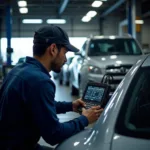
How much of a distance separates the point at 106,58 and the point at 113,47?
914 millimetres

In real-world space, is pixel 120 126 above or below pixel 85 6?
below

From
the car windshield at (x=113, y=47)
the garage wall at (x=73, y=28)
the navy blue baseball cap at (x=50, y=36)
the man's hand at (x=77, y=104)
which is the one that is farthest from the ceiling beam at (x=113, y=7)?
the navy blue baseball cap at (x=50, y=36)

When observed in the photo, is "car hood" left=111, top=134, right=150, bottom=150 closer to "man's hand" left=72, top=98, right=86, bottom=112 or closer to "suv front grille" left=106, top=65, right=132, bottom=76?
"man's hand" left=72, top=98, right=86, bottom=112

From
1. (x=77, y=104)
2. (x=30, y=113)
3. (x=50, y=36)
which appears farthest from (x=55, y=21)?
(x=30, y=113)

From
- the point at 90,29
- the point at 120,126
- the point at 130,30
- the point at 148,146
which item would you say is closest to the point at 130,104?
the point at 120,126

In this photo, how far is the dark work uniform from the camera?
2.45m

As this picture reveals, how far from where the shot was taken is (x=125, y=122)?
2.14 m

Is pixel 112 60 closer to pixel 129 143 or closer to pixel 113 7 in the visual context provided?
pixel 129 143

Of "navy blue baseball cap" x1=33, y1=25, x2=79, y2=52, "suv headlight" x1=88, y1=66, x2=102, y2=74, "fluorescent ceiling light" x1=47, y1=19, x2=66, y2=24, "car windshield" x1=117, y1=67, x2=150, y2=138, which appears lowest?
"suv headlight" x1=88, y1=66, x2=102, y2=74

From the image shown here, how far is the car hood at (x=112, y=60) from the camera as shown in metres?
9.89

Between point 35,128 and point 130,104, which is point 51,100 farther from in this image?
point 130,104

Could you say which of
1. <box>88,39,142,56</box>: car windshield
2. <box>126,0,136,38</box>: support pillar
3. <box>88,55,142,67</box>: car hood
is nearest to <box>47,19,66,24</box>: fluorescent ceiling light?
<box>126,0,136,38</box>: support pillar

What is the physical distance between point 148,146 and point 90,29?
94.0ft

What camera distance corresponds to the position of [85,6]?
24703mm
